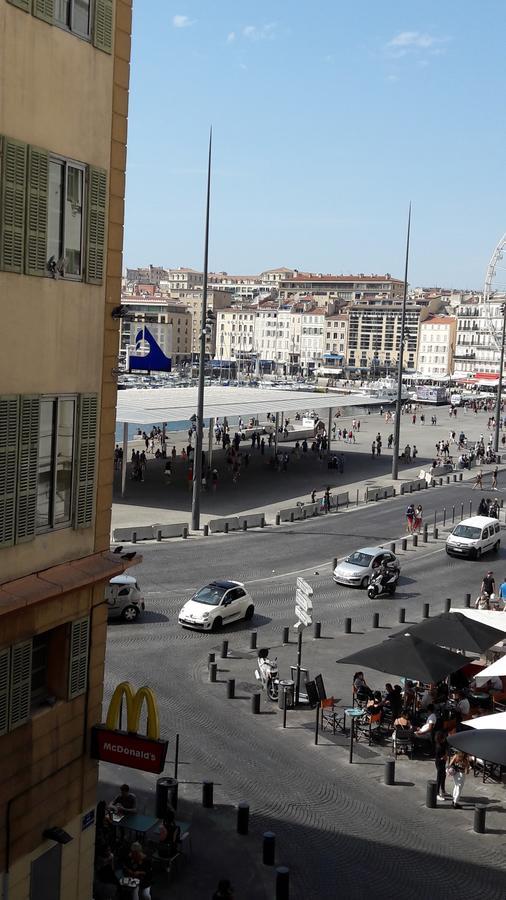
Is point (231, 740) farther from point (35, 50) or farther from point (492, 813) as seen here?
point (35, 50)

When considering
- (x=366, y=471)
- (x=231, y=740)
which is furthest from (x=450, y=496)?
(x=231, y=740)

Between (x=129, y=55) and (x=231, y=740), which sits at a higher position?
(x=129, y=55)

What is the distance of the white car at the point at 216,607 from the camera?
88.8ft

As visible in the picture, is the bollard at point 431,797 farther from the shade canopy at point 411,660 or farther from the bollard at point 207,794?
the bollard at point 207,794

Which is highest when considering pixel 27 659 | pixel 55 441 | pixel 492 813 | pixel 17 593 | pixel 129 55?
pixel 129 55

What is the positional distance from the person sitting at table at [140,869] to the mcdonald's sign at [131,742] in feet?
6.68

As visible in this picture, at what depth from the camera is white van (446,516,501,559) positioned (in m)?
38.3

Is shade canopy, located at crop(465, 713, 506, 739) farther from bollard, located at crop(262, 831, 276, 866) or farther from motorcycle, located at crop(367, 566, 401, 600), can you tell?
motorcycle, located at crop(367, 566, 401, 600)

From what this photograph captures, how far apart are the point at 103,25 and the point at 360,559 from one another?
77.5 feet

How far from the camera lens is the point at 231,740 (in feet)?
65.2

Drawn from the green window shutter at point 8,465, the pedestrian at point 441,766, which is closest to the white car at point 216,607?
the pedestrian at point 441,766

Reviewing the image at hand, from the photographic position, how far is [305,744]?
20.1 meters

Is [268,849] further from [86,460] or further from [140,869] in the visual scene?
[86,460]

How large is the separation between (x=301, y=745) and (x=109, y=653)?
6215mm
